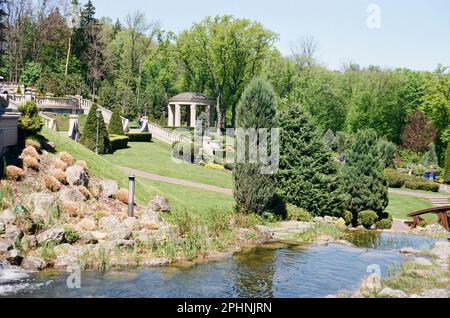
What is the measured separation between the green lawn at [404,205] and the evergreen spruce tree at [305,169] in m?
8.71

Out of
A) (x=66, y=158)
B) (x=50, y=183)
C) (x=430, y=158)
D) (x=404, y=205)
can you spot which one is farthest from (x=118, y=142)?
(x=430, y=158)

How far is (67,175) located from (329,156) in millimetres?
14433

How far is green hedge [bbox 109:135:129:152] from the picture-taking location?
41625 millimetres

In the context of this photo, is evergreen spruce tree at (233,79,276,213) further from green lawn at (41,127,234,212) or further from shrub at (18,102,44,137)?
shrub at (18,102,44,137)

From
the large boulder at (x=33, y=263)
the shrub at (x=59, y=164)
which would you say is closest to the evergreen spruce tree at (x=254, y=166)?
the shrub at (x=59, y=164)

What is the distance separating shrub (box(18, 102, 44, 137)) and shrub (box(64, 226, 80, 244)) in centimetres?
879

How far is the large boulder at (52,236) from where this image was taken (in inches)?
663

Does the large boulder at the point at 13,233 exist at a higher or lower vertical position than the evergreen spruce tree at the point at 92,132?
lower

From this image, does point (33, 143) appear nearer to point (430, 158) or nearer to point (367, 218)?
point (367, 218)

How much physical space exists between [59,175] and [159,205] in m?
4.85

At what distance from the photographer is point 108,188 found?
77.8 feet

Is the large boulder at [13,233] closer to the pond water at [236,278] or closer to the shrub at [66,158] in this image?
the pond water at [236,278]

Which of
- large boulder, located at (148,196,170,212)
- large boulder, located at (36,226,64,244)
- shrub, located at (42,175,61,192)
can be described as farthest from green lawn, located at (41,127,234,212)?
large boulder, located at (36,226,64,244)
